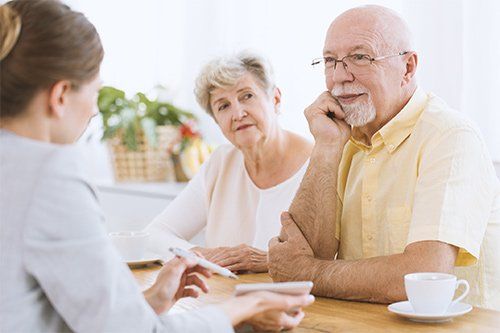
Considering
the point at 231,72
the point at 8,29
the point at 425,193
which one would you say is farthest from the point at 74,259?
the point at 231,72

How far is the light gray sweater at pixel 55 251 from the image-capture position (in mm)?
1114

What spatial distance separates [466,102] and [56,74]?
1961 millimetres

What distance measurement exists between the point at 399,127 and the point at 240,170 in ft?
3.06

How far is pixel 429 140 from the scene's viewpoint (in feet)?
6.25

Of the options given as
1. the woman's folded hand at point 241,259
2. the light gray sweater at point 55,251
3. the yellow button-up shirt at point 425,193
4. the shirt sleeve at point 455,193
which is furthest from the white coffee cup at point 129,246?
the light gray sweater at point 55,251

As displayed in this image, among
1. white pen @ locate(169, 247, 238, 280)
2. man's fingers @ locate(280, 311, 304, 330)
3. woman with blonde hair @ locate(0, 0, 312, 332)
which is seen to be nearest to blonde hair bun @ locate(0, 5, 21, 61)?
woman with blonde hair @ locate(0, 0, 312, 332)

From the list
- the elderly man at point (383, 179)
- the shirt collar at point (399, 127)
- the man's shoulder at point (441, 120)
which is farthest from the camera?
the shirt collar at point (399, 127)

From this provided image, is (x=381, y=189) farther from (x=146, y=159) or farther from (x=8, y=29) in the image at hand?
(x=146, y=159)

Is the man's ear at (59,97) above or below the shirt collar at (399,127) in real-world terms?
above

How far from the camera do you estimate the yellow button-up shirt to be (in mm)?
1779

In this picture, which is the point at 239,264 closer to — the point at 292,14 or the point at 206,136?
the point at 292,14

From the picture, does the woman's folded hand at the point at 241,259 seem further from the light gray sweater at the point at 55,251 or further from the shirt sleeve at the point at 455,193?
the light gray sweater at the point at 55,251

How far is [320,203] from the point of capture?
2039 millimetres

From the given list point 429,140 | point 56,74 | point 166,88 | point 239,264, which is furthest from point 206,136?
point 56,74
